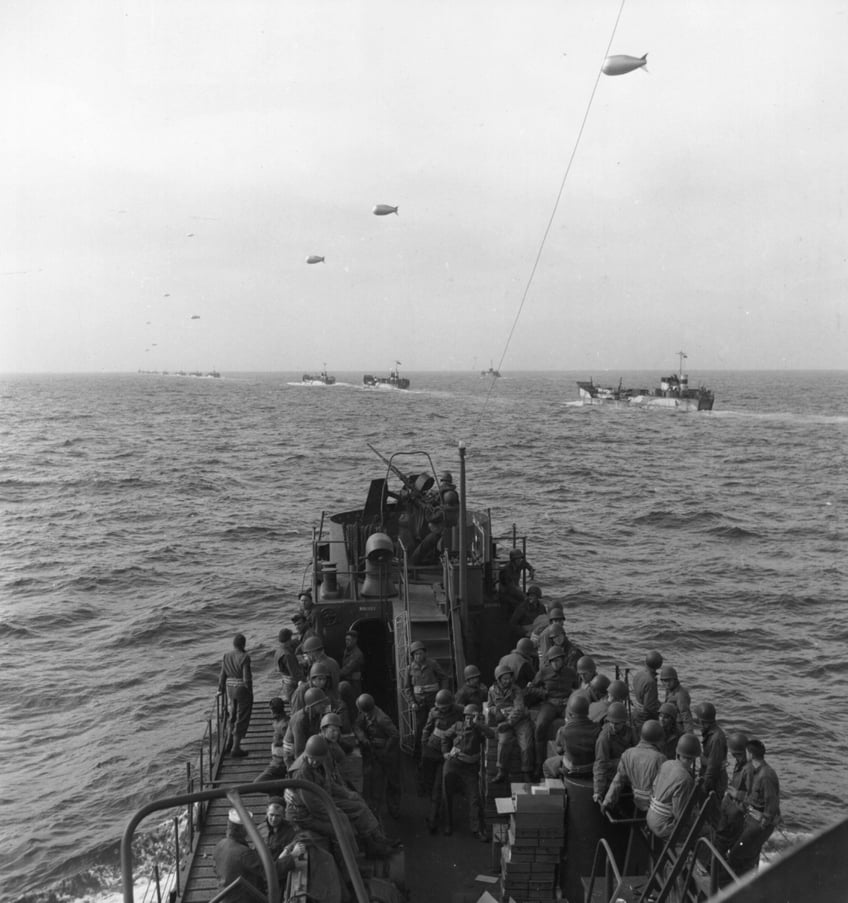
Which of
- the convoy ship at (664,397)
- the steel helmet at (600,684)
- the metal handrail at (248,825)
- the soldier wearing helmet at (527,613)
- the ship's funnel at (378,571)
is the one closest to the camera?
the metal handrail at (248,825)

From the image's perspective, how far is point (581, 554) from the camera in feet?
119

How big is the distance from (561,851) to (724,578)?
25894 millimetres

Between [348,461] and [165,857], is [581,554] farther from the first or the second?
[348,461]

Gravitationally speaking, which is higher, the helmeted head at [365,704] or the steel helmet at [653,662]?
the steel helmet at [653,662]

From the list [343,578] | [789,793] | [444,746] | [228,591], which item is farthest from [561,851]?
[228,591]

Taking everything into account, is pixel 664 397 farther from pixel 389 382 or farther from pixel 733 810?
pixel 733 810

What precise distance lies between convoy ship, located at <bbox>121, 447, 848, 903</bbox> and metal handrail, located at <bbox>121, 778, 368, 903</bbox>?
1cm

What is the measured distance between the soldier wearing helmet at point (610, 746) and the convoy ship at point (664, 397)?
356 ft

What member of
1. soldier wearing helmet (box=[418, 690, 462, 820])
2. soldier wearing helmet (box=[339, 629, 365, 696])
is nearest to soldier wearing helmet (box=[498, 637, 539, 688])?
soldier wearing helmet (box=[418, 690, 462, 820])

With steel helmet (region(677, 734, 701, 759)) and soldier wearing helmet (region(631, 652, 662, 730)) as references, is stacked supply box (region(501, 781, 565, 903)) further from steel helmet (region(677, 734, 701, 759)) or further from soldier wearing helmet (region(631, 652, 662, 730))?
soldier wearing helmet (region(631, 652, 662, 730))

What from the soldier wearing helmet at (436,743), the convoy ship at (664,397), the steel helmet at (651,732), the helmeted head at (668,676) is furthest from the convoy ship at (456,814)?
the convoy ship at (664,397)

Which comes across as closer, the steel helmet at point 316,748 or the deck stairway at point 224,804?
the steel helmet at point 316,748

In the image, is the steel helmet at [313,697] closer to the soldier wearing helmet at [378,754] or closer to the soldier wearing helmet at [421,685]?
the soldier wearing helmet at [378,754]

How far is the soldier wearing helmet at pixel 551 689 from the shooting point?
A: 1039 cm
